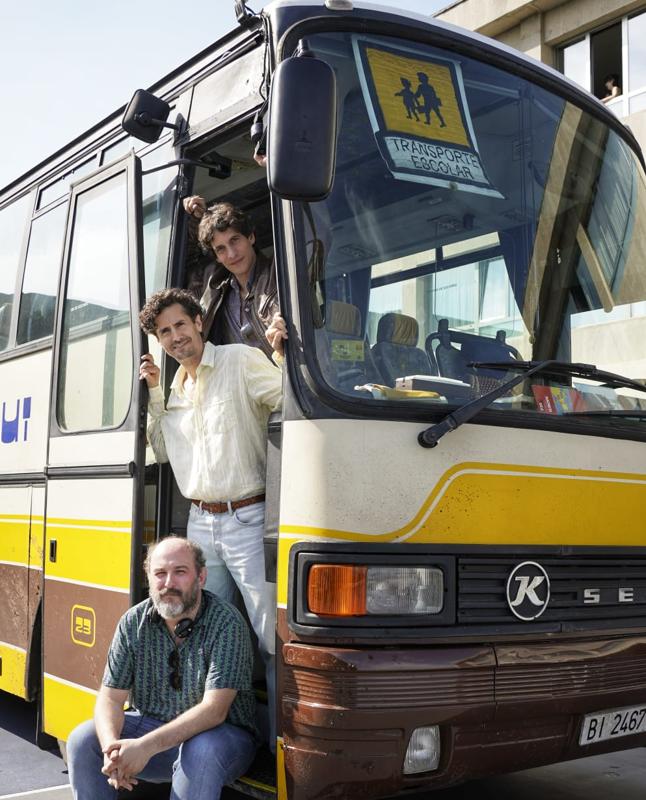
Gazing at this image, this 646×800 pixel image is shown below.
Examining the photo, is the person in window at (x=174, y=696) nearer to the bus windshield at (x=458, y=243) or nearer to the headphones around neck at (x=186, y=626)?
the headphones around neck at (x=186, y=626)

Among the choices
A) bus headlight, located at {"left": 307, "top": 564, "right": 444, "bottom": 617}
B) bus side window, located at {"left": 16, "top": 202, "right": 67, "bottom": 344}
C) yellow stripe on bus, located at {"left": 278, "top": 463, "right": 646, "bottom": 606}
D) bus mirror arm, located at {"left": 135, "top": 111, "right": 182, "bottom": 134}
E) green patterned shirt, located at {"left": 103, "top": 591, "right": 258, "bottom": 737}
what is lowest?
green patterned shirt, located at {"left": 103, "top": 591, "right": 258, "bottom": 737}

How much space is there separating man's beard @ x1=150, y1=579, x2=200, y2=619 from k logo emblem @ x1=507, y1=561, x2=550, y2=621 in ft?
4.01

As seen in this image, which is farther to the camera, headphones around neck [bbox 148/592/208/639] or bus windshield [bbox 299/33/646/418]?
headphones around neck [bbox 148/592/208/639]

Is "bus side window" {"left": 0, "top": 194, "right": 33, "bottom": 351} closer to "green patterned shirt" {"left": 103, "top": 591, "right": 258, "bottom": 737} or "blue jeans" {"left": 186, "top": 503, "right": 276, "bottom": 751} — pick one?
"blue jeans" {"left": 186, "top": 503, "right": 276, "bottom": 751}

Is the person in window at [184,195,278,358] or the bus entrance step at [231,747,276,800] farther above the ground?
the person in window at [184,195,278,358]

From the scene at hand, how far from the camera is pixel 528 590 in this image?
3.75 meters

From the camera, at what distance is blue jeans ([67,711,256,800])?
373 centimetres

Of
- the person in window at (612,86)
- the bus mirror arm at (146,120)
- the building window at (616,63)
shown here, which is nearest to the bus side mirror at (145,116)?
the bus mirror arm at (146,120)

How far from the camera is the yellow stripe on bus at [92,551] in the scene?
4.40 m

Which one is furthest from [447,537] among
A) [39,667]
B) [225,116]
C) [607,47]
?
[607,47]

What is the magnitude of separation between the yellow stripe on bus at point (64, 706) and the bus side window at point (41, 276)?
1840 millimetres

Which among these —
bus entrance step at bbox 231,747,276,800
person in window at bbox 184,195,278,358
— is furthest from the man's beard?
person in window at bbox 184,195,278,358

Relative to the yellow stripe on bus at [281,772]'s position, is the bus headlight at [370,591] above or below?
above

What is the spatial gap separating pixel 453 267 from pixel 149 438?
1.52m
